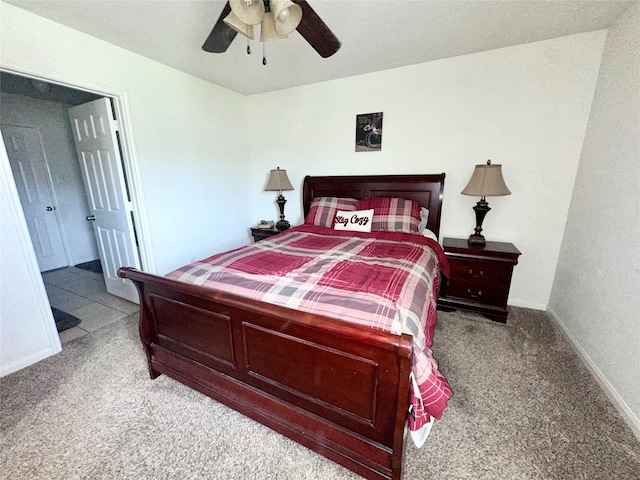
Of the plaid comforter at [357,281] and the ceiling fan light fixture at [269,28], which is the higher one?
the ceiling fan light fixture at [269,28]

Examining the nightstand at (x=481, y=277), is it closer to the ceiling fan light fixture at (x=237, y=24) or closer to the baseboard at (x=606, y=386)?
the baseboard at (x=606, y=386)

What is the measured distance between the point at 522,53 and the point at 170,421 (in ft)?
12.2

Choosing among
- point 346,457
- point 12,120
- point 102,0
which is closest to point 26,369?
point 346,457

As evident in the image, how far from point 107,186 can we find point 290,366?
8.76 ft

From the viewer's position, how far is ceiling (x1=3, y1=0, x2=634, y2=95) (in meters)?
1.78

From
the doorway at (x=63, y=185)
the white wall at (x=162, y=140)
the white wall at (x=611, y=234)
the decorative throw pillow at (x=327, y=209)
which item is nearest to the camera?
the white wall at (x=611, y=234)

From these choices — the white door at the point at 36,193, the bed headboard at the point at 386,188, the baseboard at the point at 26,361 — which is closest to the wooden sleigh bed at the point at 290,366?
the baseboard at the point at 26,361

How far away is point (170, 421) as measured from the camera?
152 centimetres

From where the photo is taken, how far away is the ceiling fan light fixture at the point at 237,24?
4.38 feet

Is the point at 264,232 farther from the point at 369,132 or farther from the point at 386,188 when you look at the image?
the point at 369,132

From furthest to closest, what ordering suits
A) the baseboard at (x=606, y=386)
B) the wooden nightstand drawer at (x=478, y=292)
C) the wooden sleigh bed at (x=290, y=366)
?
the wooden nightstand drawer at (x=478, y=292), the baseboard at (x=606, y=386), the wooden sleigh bed at (x=290, y=366)

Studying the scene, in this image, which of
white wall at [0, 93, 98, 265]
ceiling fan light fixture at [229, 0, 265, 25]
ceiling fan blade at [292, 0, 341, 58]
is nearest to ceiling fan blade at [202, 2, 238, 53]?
ceiling fan light fixture at [229, 0, 265, 25]

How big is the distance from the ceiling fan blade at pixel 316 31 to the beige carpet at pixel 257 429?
84.2 inches

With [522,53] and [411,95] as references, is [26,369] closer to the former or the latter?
[411,95]
